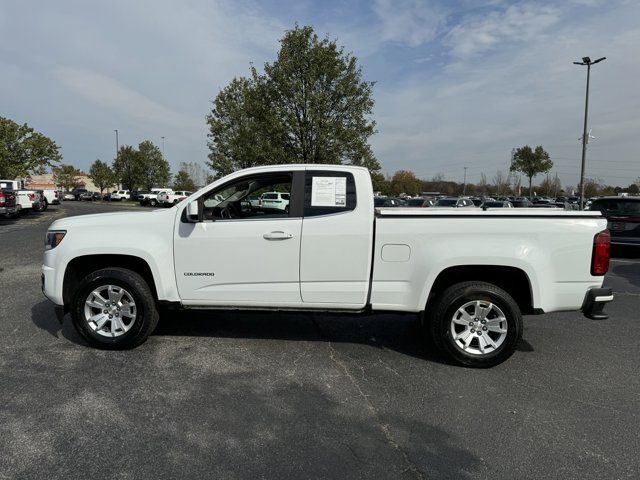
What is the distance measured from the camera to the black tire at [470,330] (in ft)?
13.2

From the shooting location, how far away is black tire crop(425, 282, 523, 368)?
4.02 meters

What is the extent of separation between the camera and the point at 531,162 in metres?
52.1

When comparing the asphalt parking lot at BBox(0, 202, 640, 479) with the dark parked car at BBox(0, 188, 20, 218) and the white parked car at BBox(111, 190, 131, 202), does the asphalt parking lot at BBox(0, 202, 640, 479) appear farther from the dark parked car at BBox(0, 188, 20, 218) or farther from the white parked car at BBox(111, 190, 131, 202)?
the white parked car at BBox(111, 190, 131, 202)

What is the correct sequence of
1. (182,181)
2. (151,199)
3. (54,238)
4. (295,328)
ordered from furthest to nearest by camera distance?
(182,181)
(151,199)
(295,328)
(54,238)

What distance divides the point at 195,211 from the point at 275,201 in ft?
3.36

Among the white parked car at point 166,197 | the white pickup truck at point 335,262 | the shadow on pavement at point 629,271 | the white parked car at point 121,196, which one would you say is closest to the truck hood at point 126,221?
the white pickup truck at point 335,262

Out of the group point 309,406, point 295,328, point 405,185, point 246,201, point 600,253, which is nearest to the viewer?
point 309,406

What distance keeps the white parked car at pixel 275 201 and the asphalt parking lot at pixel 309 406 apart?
147 cm

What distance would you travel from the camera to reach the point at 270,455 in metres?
2.76

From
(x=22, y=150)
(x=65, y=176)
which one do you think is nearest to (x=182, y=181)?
(x=65, y=176)

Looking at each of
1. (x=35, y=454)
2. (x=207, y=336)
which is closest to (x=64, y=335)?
(x=207, y=336)

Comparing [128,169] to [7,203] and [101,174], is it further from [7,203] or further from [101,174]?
[7,203]

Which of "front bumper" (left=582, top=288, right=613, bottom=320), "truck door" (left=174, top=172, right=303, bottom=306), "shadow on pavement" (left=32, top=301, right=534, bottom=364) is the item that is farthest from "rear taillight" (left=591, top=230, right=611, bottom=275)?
"truck door" (left=174, top=172, right=303, bottom=306)

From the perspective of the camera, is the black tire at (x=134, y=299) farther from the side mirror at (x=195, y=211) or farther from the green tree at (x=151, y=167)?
the green tree at (x=151, y=167)
